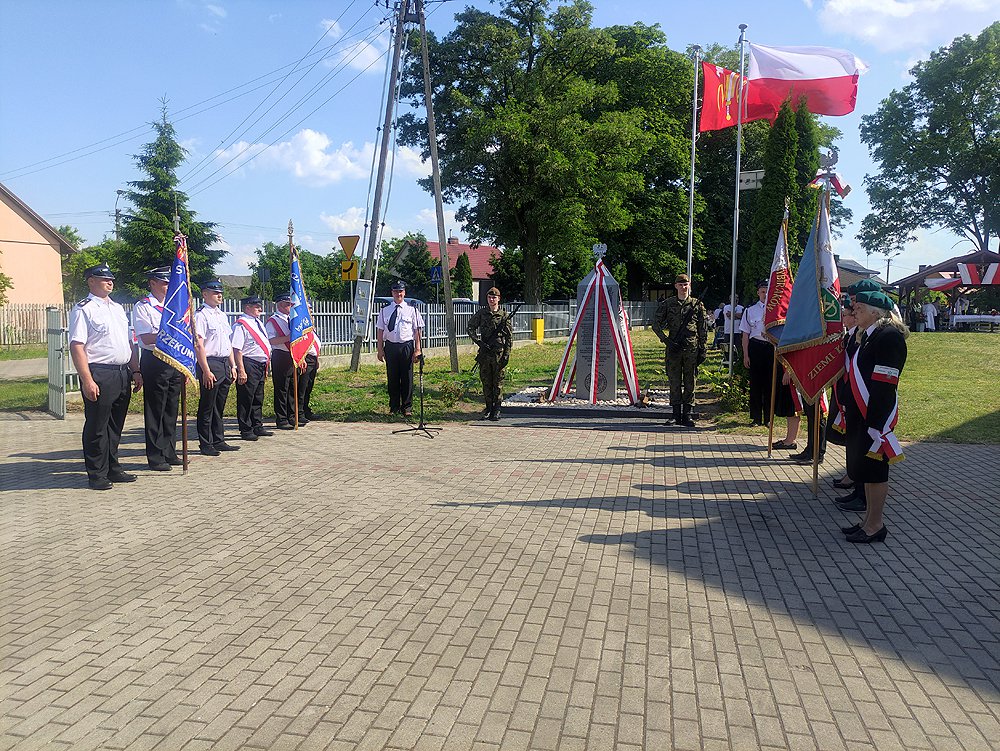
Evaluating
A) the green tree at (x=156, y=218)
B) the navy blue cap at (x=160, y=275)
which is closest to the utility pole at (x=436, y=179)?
the navy blue cap at (x=160, y=275)

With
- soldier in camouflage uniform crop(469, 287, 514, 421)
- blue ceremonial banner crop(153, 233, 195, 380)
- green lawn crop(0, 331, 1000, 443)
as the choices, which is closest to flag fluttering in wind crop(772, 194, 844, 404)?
green lawn crop(0, 331, 1000, 443)

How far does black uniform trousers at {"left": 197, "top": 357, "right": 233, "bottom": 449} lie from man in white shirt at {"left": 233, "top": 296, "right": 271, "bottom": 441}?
43 cm

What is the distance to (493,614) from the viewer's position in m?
4.48

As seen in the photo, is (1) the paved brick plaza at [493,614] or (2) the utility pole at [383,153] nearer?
(1) the paved brick plaza at [493,614]

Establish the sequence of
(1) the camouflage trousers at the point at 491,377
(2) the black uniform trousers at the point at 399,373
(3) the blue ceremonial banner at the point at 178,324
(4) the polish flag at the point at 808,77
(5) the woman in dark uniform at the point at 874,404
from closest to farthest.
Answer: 1. (5) the woman in dark uniform at the point at 874,404
2. (3) the blue ceremonial banner at the point at 178,324
3. (2) the black uniform trousers at the point at 399,373
4. (1) the camouflage trousers at the point at 491,377
5. (4) the polish flag at the point at 808,77

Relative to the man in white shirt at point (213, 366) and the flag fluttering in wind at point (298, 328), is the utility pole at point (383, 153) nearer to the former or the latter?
the flag fluttering in wind at point (298, 328)

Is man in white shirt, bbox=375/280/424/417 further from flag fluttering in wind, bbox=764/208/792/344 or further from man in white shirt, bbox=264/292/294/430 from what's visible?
flag fluttering in wind, bbox=764/208/792/344

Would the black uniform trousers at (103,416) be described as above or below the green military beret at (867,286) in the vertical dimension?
below

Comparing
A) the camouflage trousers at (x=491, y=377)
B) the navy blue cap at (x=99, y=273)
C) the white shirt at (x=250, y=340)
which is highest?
the navy blue cap at (x=99, y=273)

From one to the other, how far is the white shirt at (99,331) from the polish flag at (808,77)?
1290 centimetres

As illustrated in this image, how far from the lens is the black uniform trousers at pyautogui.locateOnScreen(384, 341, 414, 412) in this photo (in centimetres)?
1222

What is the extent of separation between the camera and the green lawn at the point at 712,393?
11.7 meters

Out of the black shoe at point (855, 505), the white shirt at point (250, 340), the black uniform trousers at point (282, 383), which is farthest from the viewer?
the black uniform trousers at point (282, 383)

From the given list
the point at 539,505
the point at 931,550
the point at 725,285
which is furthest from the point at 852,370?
the point at 725,285
